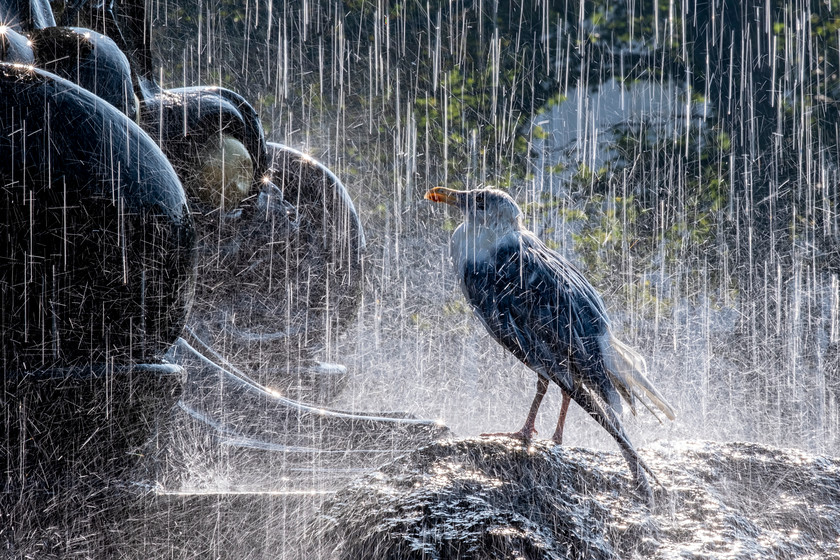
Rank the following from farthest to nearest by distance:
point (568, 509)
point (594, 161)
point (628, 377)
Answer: point (594, 161), point (628, 377), point (568, 509)

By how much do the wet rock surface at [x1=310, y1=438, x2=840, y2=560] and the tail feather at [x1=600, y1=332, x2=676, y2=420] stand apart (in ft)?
0.80

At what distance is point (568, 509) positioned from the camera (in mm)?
2439

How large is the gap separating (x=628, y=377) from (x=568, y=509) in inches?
33.0

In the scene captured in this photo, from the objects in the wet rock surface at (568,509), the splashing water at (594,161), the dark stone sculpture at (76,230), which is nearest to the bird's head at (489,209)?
the wet rock surface at (568,509)

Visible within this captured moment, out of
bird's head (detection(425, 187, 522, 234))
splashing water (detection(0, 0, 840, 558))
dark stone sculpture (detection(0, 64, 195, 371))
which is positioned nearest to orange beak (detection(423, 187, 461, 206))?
bird's head (detection(425, 187, 522, 234))

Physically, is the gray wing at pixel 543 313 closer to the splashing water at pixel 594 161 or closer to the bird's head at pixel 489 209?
the bird's head at pixel 489 209

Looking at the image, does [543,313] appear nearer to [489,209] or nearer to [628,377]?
[628,377]

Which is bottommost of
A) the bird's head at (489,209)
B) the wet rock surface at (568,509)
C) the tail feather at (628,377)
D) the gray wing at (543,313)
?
the wet rock surface at (568,509)

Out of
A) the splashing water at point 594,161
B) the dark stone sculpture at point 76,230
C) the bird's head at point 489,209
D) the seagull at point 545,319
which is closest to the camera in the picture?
the dark stone sculpture at point 76,230

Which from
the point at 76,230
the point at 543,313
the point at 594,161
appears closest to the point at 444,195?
the point at 543,313

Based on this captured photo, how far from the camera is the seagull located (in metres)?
3.00

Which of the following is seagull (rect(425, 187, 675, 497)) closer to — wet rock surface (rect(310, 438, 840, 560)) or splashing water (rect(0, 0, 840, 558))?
wet rock surface (rect(310, 438, 840, 560))

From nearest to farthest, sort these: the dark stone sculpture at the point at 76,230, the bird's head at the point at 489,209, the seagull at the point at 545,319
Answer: the dark stone sculpture at the point at 76,230
the seagull at the point at 545,319
the bird's head at the point at 489,209

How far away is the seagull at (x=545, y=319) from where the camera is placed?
2996 mm
